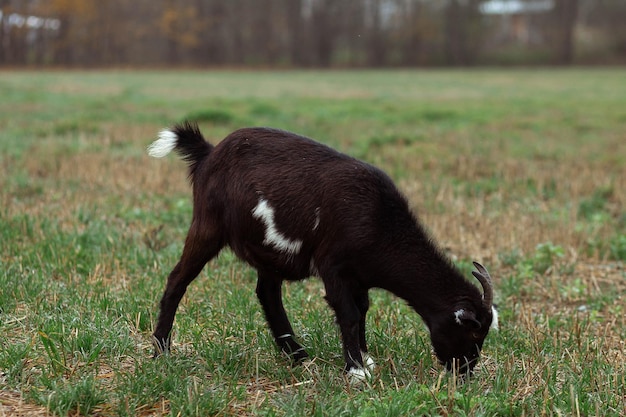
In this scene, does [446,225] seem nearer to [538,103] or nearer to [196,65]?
[538,103]

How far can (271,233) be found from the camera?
14.9ft

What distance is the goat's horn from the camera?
13.8ft

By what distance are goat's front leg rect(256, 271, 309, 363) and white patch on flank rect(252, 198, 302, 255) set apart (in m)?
0.35

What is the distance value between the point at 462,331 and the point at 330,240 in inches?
34.1

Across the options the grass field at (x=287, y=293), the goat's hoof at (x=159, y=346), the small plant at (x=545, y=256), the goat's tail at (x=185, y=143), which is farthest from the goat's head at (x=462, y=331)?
the small plant at (x=545, y=256)

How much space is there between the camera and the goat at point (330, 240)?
14.4ft

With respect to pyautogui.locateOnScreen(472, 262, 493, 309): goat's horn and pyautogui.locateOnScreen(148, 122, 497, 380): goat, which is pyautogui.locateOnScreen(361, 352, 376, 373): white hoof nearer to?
pyautogui.locateOnScreen(148, 122, 497, 380): goat

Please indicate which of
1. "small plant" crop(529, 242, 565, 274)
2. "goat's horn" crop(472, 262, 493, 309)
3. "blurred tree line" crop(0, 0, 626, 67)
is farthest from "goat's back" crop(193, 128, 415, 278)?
"blurred tree line" crop(0, 0, 626, 67)

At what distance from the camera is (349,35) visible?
64.1 metres

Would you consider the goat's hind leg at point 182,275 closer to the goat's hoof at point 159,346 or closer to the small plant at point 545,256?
the goat's hoof at point 159,346

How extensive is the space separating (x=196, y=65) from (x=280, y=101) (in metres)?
37.2

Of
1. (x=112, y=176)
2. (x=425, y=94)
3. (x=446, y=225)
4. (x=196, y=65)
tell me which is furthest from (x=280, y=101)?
(x=196, y=65)

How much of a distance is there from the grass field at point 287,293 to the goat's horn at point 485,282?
45 centimetres

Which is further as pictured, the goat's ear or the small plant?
the small plant
